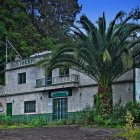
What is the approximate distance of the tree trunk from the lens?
19641 millimetres

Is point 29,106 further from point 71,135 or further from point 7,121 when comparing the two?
point 71,135

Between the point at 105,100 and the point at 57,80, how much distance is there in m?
9.52

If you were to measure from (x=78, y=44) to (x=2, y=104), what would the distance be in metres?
18.2

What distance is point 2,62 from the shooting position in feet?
125

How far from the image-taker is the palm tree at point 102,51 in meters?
19.2

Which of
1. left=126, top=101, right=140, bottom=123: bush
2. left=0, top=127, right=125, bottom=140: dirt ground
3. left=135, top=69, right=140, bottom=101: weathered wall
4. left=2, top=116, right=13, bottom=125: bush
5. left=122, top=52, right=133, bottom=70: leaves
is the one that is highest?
left=122, top=52, right=133, bottom=70: leaves

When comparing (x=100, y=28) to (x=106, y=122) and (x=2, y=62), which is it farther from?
(x=2, y=62)

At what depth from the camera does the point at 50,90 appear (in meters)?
29.3

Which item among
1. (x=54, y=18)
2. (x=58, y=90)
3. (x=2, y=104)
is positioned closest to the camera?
(x=58, y=90)

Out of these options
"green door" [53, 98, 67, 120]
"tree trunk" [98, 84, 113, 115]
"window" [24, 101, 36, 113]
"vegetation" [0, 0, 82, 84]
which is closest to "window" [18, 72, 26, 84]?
"window" [24, 101, 36, 113]

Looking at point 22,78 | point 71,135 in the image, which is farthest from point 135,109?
point 22,78

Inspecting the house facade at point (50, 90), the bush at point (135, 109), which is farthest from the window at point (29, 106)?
the bush at point (135, 109)

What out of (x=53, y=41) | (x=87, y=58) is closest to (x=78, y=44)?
(x=87, y=58)

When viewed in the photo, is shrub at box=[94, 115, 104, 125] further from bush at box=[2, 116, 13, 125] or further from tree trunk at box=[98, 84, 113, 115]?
bush at box=[2, 116, 13, 125]
